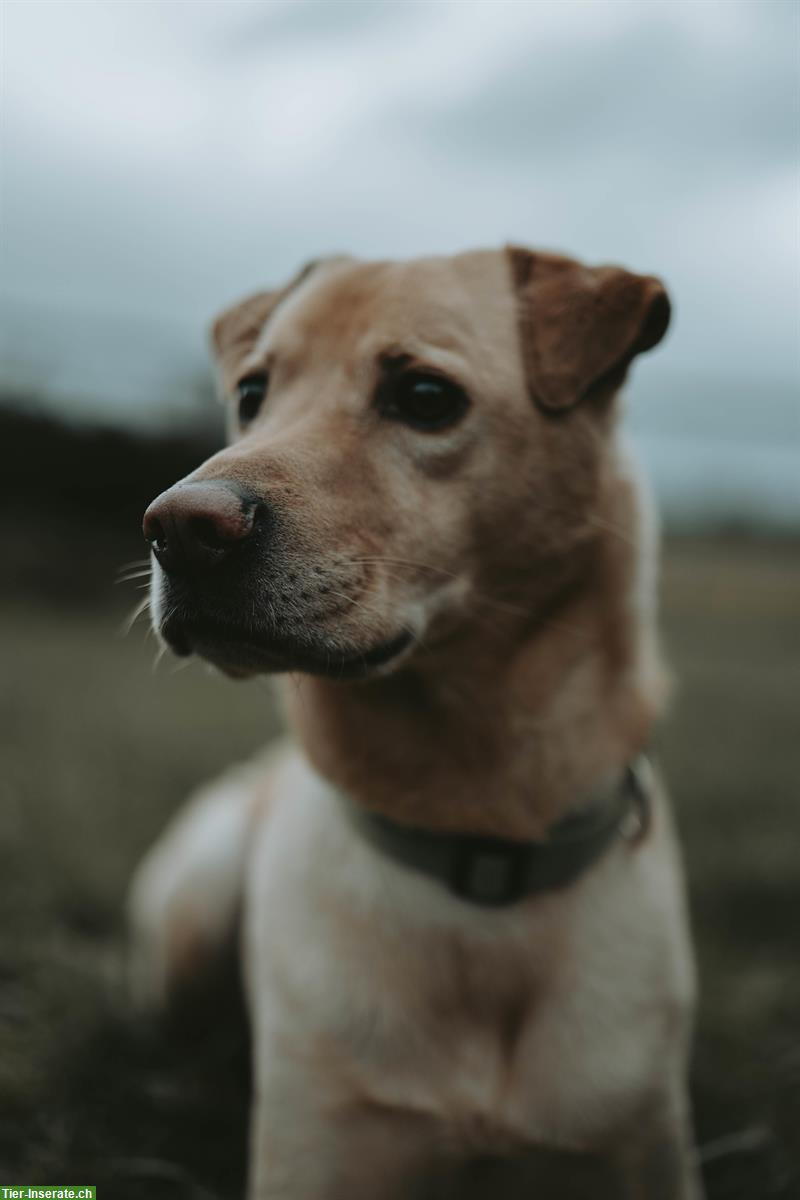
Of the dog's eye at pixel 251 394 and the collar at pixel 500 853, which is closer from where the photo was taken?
the collar at pixel 500 853

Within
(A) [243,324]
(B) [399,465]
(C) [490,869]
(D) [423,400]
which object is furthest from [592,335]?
(C) [490,869]

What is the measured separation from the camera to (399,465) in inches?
81.4

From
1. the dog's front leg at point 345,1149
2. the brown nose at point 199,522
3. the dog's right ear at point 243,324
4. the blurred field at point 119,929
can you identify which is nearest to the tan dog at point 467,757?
the dog's front leg at point 345,1149

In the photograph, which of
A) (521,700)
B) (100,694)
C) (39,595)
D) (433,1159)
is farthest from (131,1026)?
(39,595)

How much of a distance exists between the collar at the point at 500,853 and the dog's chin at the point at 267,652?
42 centimetres

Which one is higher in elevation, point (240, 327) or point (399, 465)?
point (240, 327)

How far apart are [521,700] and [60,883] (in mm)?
2462

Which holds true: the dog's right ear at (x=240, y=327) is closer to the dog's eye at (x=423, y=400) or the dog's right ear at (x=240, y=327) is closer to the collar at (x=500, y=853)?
the dog's eye at (x=423, y=400)

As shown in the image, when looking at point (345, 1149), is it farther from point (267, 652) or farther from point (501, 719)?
point (267, 652)

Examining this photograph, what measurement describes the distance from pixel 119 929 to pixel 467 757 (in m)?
2.11

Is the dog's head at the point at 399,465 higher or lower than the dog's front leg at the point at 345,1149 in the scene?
higher

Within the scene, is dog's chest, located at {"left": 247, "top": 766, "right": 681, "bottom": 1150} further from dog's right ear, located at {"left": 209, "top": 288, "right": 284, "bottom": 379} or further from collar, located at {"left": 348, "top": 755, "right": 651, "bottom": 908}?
dog's right ear, located at {"left": 209, "top": 288, "right": 284, "bottom": 379}

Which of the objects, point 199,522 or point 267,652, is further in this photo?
point 267,652

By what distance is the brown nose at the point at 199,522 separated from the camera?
1.67 meters
